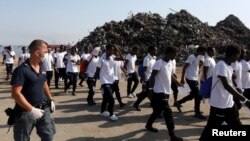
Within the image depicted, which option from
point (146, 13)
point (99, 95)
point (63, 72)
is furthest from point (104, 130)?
point (146, 13)

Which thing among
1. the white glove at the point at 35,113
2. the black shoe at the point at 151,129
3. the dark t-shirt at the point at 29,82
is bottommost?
the black shoe at the point at 151,129

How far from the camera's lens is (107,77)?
9.67 metres

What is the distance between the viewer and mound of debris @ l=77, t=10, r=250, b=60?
97.8 feet

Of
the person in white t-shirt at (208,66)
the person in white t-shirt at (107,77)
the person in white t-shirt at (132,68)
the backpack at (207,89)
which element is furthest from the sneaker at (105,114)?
the backpack at (207,89)

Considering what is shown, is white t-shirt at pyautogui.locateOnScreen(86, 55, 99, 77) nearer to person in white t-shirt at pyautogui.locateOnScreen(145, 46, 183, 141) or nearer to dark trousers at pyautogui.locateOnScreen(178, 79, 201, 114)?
dark trousers at pyautogui.locateOnScreen(178, 79, 201, 114)

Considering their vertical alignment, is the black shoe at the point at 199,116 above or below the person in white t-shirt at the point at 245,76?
below

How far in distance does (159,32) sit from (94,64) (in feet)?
62.0

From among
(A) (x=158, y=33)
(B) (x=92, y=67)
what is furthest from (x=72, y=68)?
(A) (x=158, y=33)

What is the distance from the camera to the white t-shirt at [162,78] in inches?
303

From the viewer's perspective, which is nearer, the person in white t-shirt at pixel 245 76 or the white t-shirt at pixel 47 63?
the person in white t-shirt at pixel 245 76

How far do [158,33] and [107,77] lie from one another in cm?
2117

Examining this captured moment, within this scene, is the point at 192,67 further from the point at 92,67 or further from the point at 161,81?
the point at 92,67

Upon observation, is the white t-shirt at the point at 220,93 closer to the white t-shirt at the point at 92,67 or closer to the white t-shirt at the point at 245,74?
the white t-shirt at the point at 245,74

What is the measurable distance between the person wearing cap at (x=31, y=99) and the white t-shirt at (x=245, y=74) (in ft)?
18.9
